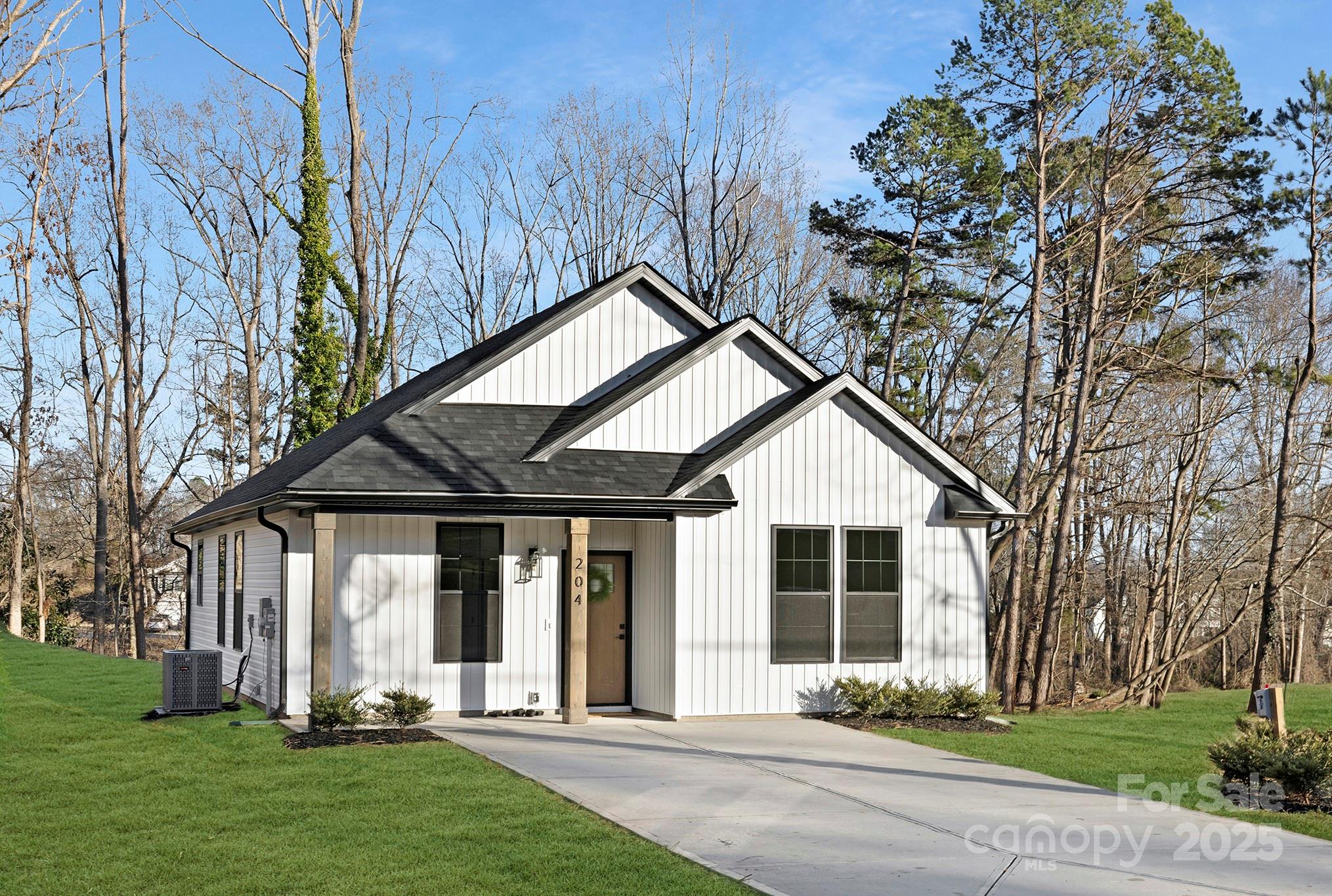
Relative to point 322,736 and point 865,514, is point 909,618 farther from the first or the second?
point 322,736

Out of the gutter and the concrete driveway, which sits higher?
the gutter

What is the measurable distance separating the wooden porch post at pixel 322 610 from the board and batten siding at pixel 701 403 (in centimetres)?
359

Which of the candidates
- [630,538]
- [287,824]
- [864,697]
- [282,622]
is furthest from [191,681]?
[864,697]

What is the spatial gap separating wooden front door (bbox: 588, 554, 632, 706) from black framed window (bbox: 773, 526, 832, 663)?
80.8 inches

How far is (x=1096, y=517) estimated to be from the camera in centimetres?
3500

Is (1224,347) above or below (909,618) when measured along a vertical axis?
above

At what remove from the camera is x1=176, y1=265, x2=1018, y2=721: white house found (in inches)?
589

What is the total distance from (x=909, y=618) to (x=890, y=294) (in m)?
17.5

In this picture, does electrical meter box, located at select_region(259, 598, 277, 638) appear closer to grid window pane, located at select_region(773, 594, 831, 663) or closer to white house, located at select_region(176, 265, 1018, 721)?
white house, located at select_region(176, 265, 1018, 721)

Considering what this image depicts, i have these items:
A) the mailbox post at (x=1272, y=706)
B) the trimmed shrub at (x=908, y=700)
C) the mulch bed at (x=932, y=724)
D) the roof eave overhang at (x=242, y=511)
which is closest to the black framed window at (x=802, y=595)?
the trimmed shrub at (x=908, y=700)

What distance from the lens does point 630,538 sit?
54.3 feet

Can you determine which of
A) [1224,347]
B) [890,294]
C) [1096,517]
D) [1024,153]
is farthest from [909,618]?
[1096,517]

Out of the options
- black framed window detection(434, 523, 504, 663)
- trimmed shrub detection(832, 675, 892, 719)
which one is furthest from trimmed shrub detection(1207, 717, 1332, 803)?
black framed window detection(434, 523, 504, 663)

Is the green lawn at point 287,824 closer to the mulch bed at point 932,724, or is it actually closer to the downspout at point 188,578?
the mulch bed at point 932,724
